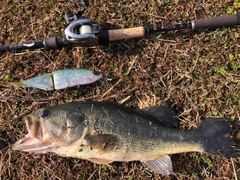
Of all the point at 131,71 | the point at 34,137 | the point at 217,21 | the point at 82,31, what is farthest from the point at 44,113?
the point at 217,21

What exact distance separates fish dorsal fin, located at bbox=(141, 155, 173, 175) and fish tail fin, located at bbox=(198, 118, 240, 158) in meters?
0.40

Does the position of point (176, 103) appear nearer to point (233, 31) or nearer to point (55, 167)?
point (233, 31)

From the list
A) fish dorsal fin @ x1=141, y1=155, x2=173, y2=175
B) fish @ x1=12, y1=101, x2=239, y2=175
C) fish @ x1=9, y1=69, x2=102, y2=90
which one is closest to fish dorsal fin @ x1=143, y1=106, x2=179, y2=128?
fish @ x1=12, y1=101, x2=239, y2=175

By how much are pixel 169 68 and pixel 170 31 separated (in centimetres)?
45

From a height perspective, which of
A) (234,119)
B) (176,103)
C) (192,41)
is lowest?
(234,119)

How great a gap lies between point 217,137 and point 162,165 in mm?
644

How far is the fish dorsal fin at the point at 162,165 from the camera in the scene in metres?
3.33

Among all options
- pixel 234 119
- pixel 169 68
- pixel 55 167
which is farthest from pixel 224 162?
pixel 55 167

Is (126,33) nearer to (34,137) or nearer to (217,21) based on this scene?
(217,21)

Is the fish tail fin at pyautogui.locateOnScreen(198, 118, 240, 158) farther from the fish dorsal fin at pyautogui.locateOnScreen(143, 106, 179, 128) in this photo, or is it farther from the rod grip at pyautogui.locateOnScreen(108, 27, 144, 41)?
the rod grip at pyautogui.locateOnScreen(108, 27, 144, 41)

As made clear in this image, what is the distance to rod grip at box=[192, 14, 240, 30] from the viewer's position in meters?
3.64

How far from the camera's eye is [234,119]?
3.67 m

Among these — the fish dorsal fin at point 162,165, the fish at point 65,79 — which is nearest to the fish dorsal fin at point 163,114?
the fish dorsal fin at point 162,165

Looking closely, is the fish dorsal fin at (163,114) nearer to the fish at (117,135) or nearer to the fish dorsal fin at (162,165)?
the fish at (117,135)
